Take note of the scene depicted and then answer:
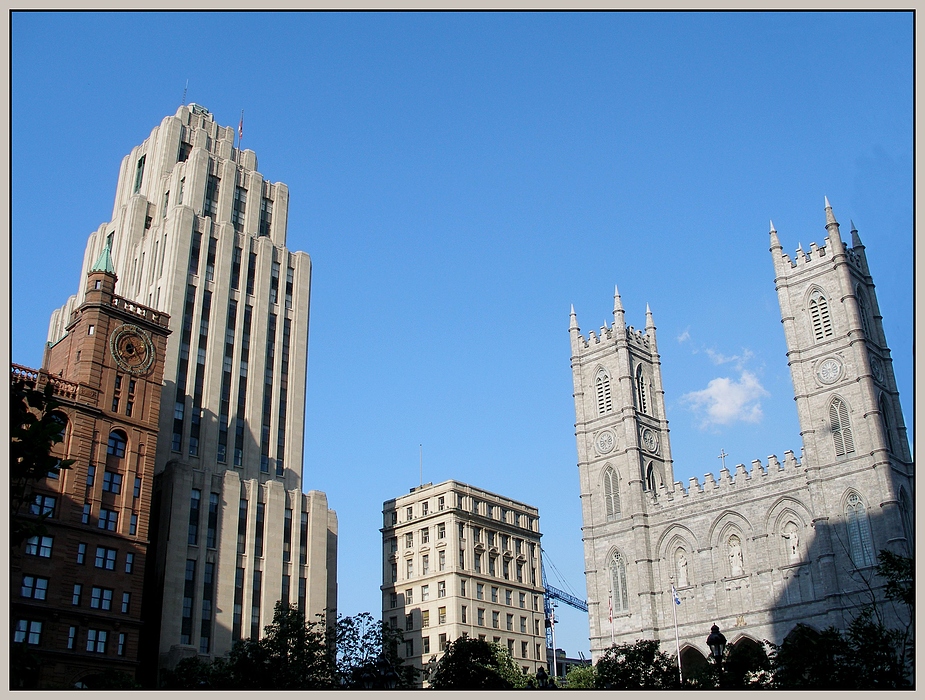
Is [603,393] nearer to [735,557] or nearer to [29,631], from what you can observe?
[735,557]

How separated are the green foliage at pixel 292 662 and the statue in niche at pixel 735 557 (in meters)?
34.2

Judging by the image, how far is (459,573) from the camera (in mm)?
88000

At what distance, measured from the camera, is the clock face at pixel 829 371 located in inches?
3083

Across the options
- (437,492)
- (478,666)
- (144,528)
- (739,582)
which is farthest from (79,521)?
(739,582)

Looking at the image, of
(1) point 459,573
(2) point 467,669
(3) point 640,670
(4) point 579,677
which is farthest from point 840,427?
(2) point 467,669

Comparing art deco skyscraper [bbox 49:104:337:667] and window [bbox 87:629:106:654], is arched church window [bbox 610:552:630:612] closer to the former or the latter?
art deco skyscraper [bbox 49:104:337:667]

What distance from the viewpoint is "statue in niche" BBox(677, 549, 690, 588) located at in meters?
81.4

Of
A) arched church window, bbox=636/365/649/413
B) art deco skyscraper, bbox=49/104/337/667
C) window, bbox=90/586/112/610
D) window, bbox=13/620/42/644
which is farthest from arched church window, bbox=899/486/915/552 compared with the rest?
window, bbox=13/620/42/644

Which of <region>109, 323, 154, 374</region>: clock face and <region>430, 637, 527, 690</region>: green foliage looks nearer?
<region>430, 637, 527, 690</region>: green foliage

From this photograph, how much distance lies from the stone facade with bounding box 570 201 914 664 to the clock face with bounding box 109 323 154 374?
45.3m

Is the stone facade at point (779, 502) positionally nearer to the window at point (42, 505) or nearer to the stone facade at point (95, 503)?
the stone facade at point (95, 503)

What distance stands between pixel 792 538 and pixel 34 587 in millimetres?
55702

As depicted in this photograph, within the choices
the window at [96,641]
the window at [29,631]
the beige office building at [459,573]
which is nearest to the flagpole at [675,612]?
the beige office building at [459,573]

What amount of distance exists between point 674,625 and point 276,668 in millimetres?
40983
